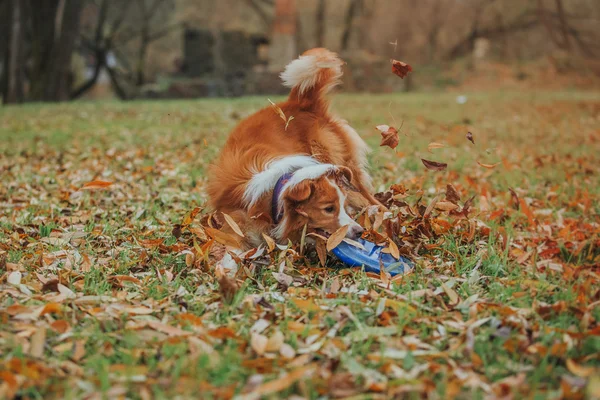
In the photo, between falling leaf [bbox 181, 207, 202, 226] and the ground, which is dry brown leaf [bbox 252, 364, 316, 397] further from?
falling leaf [bbox 181, 207, 202, 226]

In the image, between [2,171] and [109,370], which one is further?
[2,171]

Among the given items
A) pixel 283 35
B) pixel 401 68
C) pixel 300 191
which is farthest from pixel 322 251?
pixel 283 35

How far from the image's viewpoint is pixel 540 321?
106 inches

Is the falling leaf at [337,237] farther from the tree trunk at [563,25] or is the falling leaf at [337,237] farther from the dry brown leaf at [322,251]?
the tree trunk at [563,25]

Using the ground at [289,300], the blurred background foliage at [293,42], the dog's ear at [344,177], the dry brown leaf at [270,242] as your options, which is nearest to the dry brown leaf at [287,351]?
the ground at [289,300]

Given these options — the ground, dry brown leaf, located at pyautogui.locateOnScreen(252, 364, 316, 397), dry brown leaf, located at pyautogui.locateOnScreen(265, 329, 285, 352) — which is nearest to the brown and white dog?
the ground

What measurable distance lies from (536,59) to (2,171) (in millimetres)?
25900

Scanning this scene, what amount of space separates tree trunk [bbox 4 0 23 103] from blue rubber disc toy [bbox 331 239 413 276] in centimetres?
1589

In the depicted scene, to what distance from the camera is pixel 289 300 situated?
302 centimetres

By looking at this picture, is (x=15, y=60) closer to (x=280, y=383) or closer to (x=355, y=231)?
(x=355, y=231)

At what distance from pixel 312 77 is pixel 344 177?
48.7 inches

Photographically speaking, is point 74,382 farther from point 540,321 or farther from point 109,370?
point 540,321

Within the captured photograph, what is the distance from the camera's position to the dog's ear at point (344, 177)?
377 cm

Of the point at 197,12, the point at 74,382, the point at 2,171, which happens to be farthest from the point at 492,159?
the point at 197,12
